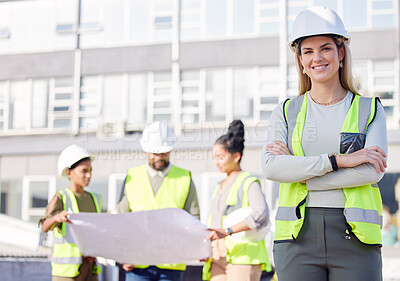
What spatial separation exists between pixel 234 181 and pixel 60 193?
1.35 meters

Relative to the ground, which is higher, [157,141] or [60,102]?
[60,102]

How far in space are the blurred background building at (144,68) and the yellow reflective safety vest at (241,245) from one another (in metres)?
9.24

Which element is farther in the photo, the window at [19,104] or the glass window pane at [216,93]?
the window at [19,104]

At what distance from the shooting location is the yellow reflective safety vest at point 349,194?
7.93 ft

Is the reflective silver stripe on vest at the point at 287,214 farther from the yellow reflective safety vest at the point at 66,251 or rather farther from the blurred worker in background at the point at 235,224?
the yellow reflective safety vest at the point at 66,251

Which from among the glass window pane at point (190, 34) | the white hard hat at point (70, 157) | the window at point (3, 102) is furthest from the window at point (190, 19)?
the white hard hat at point (70, 157)

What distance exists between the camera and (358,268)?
2381 mm

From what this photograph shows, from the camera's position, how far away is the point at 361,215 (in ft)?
7.91

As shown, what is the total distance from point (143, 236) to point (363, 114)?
2.52 metres

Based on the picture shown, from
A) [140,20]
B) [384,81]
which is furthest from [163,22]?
[384,81]

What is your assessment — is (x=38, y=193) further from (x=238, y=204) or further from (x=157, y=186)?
(x=238, y=204)

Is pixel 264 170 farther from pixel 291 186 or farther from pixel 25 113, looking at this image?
pixel 25 113

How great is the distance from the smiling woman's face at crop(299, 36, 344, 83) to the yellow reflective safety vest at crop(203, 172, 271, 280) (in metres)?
2.19

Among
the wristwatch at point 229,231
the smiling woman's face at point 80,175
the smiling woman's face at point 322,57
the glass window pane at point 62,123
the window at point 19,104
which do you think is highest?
the window at point 19,104
